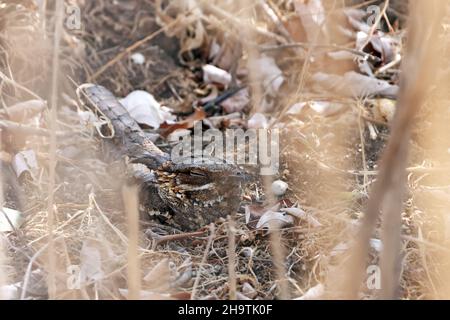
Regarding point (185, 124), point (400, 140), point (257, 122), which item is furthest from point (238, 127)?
point (400, 140)

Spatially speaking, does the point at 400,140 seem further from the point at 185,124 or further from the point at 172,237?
the point at 185,124

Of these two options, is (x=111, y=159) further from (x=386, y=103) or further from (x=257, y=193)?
(x=386, y=103)

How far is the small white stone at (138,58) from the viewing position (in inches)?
144

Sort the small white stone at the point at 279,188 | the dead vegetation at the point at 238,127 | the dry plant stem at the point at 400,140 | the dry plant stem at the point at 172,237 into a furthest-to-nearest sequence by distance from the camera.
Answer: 1. the small white stone at the point at 279,188
2. the dry plant stem at the point at 172,237
3. the dead vegetation at the point at 238,127
4. the dry plant stem at the point at 400,140

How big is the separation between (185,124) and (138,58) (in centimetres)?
72

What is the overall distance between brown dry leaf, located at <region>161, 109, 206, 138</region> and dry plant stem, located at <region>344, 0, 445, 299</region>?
72.0 inches

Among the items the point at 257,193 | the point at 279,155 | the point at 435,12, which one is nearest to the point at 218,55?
the point at 279,155

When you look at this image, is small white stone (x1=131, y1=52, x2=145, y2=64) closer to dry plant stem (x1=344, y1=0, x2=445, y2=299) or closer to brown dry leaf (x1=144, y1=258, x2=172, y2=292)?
brown dry leaf (x1=144, y1=258, x2=172, y2=292)

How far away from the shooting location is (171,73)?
367cm

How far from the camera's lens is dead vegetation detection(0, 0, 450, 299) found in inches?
74.7

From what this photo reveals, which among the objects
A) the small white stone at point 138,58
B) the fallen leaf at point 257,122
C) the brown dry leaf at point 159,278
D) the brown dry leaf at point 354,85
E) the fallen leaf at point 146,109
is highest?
the small white stone at point 138,58

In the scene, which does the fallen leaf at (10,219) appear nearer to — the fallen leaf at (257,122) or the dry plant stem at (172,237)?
the dry plant stem at (172,237)

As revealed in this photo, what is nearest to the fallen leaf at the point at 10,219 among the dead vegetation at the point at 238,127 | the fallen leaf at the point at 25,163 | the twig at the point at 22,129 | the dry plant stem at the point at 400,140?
the dead vegetation at the point at 238,127
